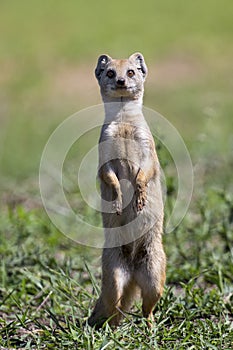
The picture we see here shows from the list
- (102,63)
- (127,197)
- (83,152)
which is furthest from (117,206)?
(83,152)

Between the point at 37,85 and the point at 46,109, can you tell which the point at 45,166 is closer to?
the point at 46,109

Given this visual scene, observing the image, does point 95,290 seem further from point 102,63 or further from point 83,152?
point 83,152

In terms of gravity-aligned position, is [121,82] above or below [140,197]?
above

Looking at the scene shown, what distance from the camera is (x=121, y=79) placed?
13.4 ft

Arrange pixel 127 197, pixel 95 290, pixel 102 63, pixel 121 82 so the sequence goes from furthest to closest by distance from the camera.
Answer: pixel 95 290 → pixel 102 63 → pixel 127 197 → pixel 121 82

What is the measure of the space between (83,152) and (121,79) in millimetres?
5656

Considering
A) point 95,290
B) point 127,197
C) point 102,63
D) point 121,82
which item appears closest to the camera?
point 121,82

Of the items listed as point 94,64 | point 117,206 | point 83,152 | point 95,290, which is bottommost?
point 83,152

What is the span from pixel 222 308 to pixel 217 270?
0.50 metres

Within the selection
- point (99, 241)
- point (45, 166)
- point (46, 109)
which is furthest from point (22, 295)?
point (46, 109)

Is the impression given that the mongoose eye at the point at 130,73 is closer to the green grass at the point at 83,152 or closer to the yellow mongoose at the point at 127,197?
the yellow mongoose at the point at 127,197

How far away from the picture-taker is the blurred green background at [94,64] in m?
10.8

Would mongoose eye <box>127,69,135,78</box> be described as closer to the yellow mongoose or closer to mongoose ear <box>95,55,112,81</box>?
the yellow mongoose

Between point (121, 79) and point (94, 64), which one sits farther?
point (94, 64)
